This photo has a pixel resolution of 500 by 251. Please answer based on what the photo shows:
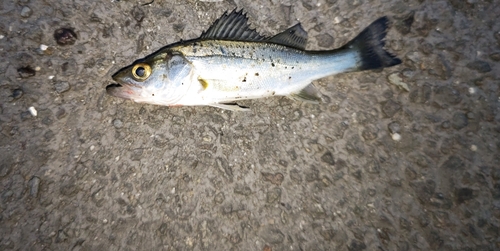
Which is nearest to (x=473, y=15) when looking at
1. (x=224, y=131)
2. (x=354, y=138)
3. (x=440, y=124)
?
(x=440, y=124)

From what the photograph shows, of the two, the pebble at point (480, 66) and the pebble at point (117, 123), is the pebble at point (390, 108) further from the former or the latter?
the pebble at point (117, 123)

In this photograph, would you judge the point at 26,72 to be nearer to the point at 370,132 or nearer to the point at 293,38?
the point at 293,38

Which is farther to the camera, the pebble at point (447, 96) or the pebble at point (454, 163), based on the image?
the pebble at point (447, 96)

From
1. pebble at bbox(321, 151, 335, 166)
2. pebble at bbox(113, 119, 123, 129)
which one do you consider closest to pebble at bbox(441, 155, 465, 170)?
pebble at bbox(321, 151, 335, 166)

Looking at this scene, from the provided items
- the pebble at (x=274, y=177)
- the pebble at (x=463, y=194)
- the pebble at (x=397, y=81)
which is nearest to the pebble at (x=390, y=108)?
the pebble at (x=397, y=81)

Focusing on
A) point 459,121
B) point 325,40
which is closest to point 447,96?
point 459,121

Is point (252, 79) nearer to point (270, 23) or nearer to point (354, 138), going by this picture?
point (270, 23)
